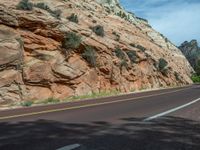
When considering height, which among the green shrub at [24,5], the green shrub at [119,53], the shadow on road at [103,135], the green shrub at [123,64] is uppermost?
the green shrub at [24,5]

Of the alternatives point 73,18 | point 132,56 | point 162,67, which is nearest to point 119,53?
point 132,56

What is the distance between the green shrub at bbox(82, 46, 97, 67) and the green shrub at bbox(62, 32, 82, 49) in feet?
4.05

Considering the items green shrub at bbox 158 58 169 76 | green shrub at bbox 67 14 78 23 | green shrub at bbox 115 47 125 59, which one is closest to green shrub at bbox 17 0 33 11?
green shrub at bbox 67 14 78 23

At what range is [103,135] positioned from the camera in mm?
9180

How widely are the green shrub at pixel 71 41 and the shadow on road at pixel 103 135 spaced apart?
23978mm

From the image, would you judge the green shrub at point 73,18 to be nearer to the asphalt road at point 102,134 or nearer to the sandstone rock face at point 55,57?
the sandstone rock face at point 55,57

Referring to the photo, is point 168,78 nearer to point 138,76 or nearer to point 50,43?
point 138,76

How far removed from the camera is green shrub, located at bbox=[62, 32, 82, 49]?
35656 mm

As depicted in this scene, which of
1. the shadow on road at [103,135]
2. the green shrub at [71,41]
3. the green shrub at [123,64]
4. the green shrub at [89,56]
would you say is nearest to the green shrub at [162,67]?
the green shrub at [123,64]

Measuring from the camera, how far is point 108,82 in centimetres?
4053

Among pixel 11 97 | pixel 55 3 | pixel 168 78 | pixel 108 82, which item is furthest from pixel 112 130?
pixel 168 78

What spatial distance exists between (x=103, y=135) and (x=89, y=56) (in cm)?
2827

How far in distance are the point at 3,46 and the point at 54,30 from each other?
285 inches

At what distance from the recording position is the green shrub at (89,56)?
3728 centimetres
